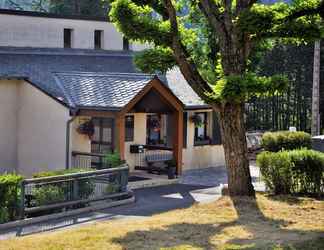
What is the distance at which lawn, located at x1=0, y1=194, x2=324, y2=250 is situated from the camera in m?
12.5

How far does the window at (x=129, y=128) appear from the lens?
88.7ft

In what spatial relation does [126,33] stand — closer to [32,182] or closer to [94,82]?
[32,182]

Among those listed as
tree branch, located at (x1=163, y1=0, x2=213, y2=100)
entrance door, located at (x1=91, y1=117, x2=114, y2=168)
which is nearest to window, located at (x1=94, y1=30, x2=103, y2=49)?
entrance door, located at (x1=91, y1=117, x2=114, y2=168)

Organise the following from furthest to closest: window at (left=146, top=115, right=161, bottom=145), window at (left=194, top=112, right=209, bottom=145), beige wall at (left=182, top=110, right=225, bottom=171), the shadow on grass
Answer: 1. window at (left=194, top=112, right=209, bottom=145)
2. beige wall at (left=182, top=110, right=225, bottom=171)
3. window at (left=146, top=115, right=161, bottom=145)
4. the shadow on grass

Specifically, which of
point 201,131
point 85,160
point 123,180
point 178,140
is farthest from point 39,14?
point 123,180

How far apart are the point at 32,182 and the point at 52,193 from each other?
80 cm

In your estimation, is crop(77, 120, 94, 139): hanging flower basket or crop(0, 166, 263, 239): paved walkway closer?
crop(0, 166, 263, 239): paved walkway

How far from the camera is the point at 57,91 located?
2552 cm

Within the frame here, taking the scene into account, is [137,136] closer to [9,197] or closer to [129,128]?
[129,128]

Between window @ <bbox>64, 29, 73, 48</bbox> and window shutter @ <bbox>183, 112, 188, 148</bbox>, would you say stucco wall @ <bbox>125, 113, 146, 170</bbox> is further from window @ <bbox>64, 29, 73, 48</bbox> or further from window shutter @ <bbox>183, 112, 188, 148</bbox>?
window @ <bbox>64, 29, 73, 48</bbox>

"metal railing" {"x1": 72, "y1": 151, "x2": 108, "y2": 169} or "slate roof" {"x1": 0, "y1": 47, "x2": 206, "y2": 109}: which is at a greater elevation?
"slate roof" {"x1": 0, "y1": 47, "x2": 206, "y2": 109}

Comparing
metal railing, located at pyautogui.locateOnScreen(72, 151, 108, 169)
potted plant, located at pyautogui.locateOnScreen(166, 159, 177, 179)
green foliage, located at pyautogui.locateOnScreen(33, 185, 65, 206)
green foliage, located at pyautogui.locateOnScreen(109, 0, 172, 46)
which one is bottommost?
green foliage, located at pyautogui.locateOnScreen(33, 185, 65, 206)

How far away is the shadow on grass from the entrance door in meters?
11.3

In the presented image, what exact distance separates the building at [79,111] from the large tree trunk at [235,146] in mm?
7110
